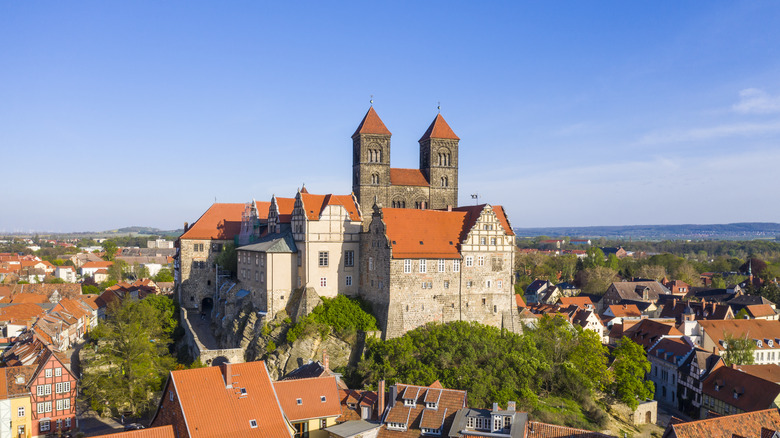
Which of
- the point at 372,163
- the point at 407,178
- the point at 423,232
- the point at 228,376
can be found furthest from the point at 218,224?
the point at 228,376

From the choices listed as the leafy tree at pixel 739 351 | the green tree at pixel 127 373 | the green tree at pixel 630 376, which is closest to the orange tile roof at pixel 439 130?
the green tree at pixel 630 376

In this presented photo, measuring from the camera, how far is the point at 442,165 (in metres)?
60.6

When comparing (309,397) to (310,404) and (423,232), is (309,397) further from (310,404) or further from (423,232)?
(423,232)

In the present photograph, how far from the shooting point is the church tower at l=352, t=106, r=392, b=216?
57.8m

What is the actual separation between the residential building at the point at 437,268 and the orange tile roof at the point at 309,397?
10.2 metres

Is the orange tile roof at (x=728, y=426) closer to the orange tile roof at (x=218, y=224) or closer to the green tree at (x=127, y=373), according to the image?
the green tree at (x=127, y=373)

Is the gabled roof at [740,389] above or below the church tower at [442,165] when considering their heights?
below

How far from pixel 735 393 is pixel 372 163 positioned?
37322 mm

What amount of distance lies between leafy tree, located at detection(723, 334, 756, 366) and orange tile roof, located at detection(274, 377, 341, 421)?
45611 mm

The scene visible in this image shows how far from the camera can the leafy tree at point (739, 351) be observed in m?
60.9

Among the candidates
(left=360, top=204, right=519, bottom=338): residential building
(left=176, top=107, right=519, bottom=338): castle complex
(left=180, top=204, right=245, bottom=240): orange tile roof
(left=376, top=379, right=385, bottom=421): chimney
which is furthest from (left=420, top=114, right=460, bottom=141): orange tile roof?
(left=376, top=379, right=385, bottom=421): chimney

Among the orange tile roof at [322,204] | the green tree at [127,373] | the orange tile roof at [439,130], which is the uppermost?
the orange tile roof at [439,130]

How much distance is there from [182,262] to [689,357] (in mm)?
50337

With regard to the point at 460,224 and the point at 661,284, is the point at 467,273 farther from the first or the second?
the point at 661,284
